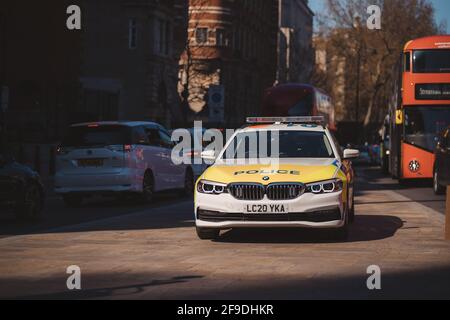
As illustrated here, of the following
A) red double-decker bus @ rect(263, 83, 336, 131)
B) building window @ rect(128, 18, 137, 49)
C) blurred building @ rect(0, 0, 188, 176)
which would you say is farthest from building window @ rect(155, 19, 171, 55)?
red double-decker bus @ rect(263, 83, 336, 131)

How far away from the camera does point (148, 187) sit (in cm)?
2228

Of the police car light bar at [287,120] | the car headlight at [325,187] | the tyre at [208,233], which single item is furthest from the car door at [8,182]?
the car headlight at [325,187]

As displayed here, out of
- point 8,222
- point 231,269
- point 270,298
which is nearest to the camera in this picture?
point 270,298

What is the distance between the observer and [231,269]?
10891mm

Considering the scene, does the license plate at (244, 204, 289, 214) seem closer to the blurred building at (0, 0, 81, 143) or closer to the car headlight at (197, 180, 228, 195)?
the car headlight at (197, 180, 228, 195)

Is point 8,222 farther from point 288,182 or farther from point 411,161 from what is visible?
point 411,161

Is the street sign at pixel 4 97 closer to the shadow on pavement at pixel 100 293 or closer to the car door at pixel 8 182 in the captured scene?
the car door at pixel 8 182

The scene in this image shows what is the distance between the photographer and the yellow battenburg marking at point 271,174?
13.4m

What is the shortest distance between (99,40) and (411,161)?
38.5 m

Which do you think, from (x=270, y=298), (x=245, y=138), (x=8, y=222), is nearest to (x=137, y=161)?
(x=8, y=222)

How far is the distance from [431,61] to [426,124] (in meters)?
1.93

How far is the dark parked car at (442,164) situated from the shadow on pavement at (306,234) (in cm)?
922

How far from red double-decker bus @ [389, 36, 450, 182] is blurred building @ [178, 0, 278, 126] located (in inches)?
1521
